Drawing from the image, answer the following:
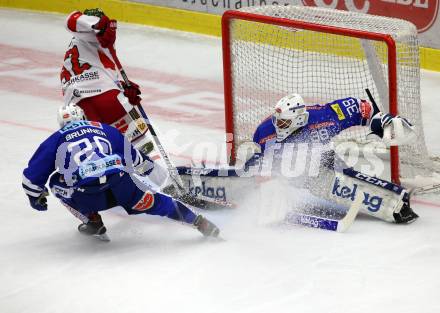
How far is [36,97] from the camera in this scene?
8.02 m

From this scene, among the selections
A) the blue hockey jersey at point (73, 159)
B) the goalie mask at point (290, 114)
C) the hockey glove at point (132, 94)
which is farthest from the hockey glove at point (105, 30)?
the goalie mask at point (290, 114)

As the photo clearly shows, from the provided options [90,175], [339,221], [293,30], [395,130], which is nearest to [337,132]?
[395,130]

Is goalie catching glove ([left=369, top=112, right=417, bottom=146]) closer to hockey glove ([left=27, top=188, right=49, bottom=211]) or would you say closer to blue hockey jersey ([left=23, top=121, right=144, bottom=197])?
blue hockey jersey ([left=23, top=121, right=144, bottom=197])

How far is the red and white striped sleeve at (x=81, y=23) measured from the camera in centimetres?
571

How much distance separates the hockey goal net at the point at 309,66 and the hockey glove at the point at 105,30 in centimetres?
70

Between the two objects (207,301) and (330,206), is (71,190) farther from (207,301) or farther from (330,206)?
(330,206)

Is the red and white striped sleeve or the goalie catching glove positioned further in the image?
the red and white striped sleeve

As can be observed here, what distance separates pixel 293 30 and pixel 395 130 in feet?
4.10

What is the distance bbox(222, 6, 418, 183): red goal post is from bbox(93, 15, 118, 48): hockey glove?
69 cm

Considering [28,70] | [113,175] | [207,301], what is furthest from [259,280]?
[28,70]

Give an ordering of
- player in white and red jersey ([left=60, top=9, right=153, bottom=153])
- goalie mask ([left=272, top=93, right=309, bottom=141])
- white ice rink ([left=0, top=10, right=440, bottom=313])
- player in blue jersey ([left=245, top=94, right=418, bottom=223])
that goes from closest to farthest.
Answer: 1. white ice rink ([left=0, top=10, right=440, bottom=313])
2. player in blue jersey ([left=245, top=94, right=418, bottom=223])
3. goalie mask ([left=272, top=93, right=309, bottom=141])
4. player in white and red jersey ([left=60, top=9, right=153, bottom=153])

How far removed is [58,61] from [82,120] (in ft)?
13.6

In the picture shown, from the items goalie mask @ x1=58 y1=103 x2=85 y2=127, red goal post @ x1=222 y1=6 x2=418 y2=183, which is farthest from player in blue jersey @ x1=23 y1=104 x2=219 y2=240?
red goal post @ x1=222 y1=6 x2=418 y2=183

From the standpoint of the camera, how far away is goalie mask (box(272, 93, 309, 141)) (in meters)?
5.28
